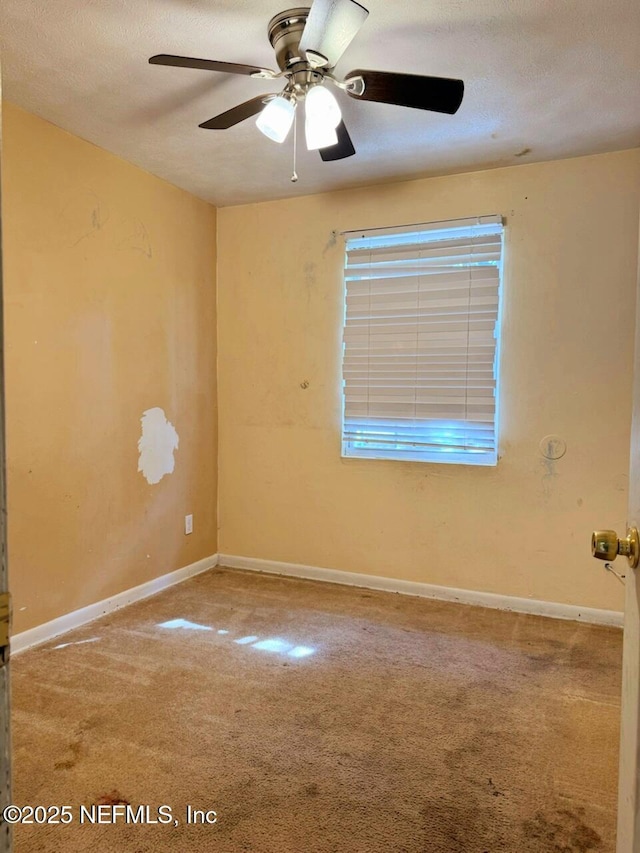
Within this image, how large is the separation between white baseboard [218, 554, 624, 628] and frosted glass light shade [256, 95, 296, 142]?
8.35ft

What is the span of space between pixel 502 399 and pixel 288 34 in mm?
2079

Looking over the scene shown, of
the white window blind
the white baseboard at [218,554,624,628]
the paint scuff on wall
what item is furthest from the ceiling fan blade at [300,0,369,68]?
the white baseboard at [218,554,624,628]

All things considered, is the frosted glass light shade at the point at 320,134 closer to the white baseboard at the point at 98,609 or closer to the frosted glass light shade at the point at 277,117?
the frosted glass light shade at the point at 277,117

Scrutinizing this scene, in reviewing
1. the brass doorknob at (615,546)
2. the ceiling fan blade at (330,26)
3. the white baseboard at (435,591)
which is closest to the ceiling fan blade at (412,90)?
the ceiling fan blade at (330,26)

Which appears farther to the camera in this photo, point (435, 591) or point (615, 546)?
point (435, 591)

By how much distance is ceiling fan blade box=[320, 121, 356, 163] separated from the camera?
87.1 inches

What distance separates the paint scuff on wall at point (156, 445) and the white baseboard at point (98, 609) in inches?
24.7

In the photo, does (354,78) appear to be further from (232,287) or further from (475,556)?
(475,556)

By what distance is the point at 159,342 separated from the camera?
3.39 m

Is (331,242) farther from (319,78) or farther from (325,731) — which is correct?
(325,731)

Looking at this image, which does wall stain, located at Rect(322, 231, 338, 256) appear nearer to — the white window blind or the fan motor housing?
the white window blind

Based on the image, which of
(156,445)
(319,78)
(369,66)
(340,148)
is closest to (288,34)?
(319,78)

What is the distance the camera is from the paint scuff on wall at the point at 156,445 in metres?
3.30

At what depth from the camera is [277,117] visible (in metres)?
2.07
